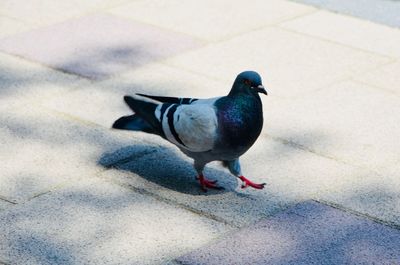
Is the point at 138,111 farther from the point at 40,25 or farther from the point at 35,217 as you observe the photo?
the point at 40,25

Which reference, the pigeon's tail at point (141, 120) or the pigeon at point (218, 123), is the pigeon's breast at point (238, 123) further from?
the pigeon's tail at point (141, 120)

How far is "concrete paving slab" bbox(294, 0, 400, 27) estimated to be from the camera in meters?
8.59

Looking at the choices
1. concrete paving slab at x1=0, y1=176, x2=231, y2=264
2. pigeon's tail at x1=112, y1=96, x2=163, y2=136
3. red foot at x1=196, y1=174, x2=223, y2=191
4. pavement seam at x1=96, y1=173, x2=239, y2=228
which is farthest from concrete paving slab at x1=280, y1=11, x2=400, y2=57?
concrete paving slab at x1=0, y1=176, x2=231, y2=264

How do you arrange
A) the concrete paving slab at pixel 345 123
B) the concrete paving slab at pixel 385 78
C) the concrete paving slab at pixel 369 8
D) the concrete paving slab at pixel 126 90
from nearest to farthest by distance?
1. the concrete paving slab at pixel 345 123
2. the concrete paving slab at pixel 126 90
3. the concrete paving slab at pixel 385 78
4. the concrete paving slab at pixel 369 8

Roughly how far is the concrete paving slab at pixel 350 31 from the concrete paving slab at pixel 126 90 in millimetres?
1410

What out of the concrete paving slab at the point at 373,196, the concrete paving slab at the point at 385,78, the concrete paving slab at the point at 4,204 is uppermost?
the concrete paving slab at the point at 385,78

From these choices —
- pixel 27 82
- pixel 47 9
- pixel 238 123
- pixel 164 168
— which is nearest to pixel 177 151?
pixel 164 168

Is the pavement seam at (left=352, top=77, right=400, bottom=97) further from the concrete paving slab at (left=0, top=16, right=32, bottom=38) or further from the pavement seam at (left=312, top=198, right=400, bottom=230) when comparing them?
the concrete paving slab at (left=0, top=16, right=32, bottom=38)

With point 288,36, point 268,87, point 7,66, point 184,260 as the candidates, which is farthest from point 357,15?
point 184,260

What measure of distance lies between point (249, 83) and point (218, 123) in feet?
0.96

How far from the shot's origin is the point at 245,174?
19.2ft

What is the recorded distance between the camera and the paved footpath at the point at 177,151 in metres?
5.11

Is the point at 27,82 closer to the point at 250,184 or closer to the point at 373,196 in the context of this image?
the point at 250,184

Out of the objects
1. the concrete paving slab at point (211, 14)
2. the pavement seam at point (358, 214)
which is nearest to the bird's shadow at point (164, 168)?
the pavement seam at point (358, 214)
